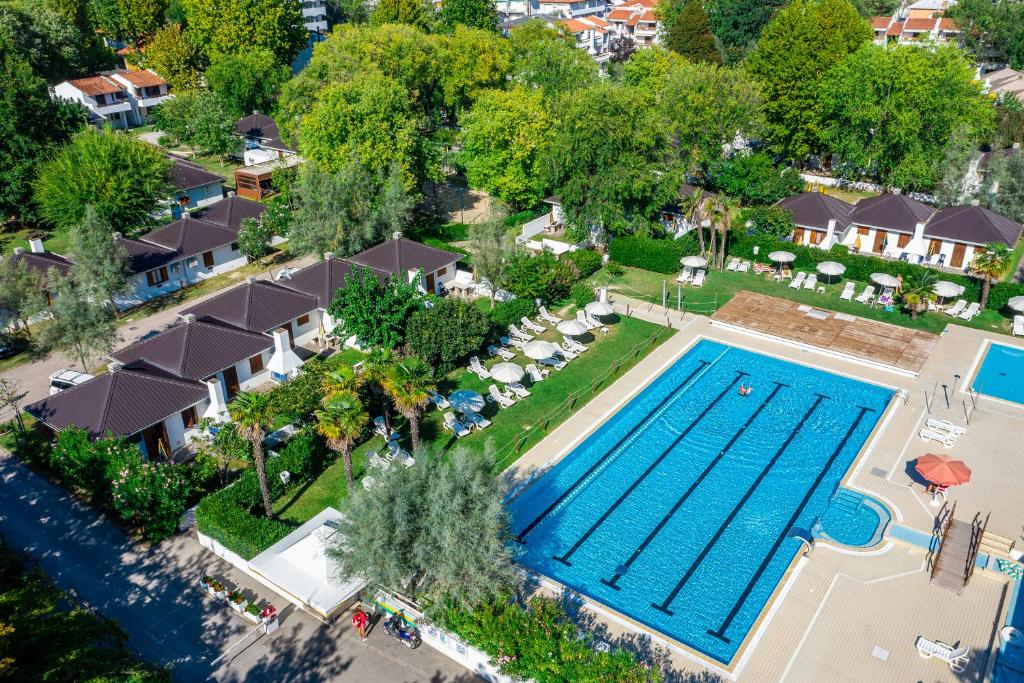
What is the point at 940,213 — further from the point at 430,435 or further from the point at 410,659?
the point at 410,659

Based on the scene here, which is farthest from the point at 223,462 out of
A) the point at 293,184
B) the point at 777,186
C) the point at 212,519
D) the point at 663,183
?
the point at 777,186

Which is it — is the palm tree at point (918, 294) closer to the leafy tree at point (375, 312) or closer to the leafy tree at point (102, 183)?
the leafy tree at point (375, 312)

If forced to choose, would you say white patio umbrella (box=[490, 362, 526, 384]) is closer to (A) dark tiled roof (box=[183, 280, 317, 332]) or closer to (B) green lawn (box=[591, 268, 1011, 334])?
(A) dark tiled roof (box=[183, 280, 317, 332])

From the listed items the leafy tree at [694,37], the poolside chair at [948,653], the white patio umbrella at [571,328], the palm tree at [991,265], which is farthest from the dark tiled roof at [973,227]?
the leafy tree at [694,37]

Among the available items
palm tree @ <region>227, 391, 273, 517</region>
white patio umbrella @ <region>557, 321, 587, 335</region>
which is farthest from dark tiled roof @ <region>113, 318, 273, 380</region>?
white patio umbrella @ <region>557, 321, 587, 335</region>

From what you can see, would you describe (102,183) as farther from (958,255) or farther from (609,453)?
(958,255)

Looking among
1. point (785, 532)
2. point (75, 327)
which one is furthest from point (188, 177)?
point (785, 532)
